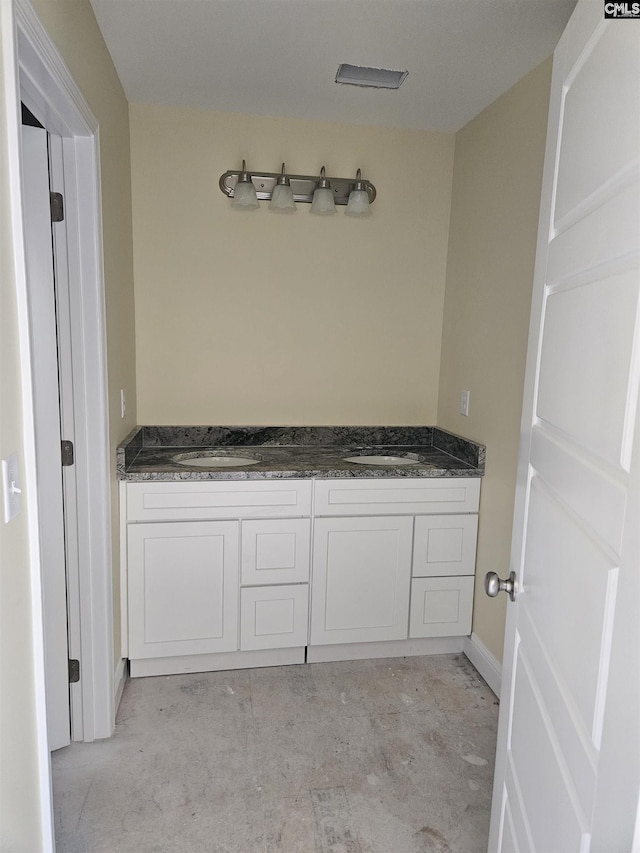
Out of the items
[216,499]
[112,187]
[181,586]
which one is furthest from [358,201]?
[181,586]

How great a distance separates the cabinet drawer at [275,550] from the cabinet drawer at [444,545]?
0.51 meters

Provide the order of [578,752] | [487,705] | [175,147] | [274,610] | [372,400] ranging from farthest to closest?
[372,400], [175,147], [274,610], [487,705], [578,752]

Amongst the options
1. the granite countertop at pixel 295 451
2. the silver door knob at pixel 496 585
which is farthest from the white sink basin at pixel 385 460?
the silver door knob at pixel 496 585

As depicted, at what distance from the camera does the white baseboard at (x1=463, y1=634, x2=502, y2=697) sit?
2.42m

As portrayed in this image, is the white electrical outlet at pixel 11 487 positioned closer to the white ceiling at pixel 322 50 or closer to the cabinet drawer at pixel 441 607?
the white ceiling at pixel 322 50

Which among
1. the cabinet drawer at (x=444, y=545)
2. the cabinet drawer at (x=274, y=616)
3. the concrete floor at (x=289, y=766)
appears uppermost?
the cabinet drawer at (x=444, y=545)

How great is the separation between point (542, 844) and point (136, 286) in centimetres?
257

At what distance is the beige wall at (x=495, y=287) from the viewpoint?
2.23 meters

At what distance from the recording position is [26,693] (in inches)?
44.3

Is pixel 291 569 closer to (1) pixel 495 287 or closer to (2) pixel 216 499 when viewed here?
(2) pixel 216 499

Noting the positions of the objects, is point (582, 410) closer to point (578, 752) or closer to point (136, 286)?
point (578, 752)

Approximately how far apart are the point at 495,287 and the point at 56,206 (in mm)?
1703

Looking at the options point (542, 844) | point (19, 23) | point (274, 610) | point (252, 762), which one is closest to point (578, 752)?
point (542, 844)

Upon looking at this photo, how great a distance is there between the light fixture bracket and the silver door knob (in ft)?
7.08
